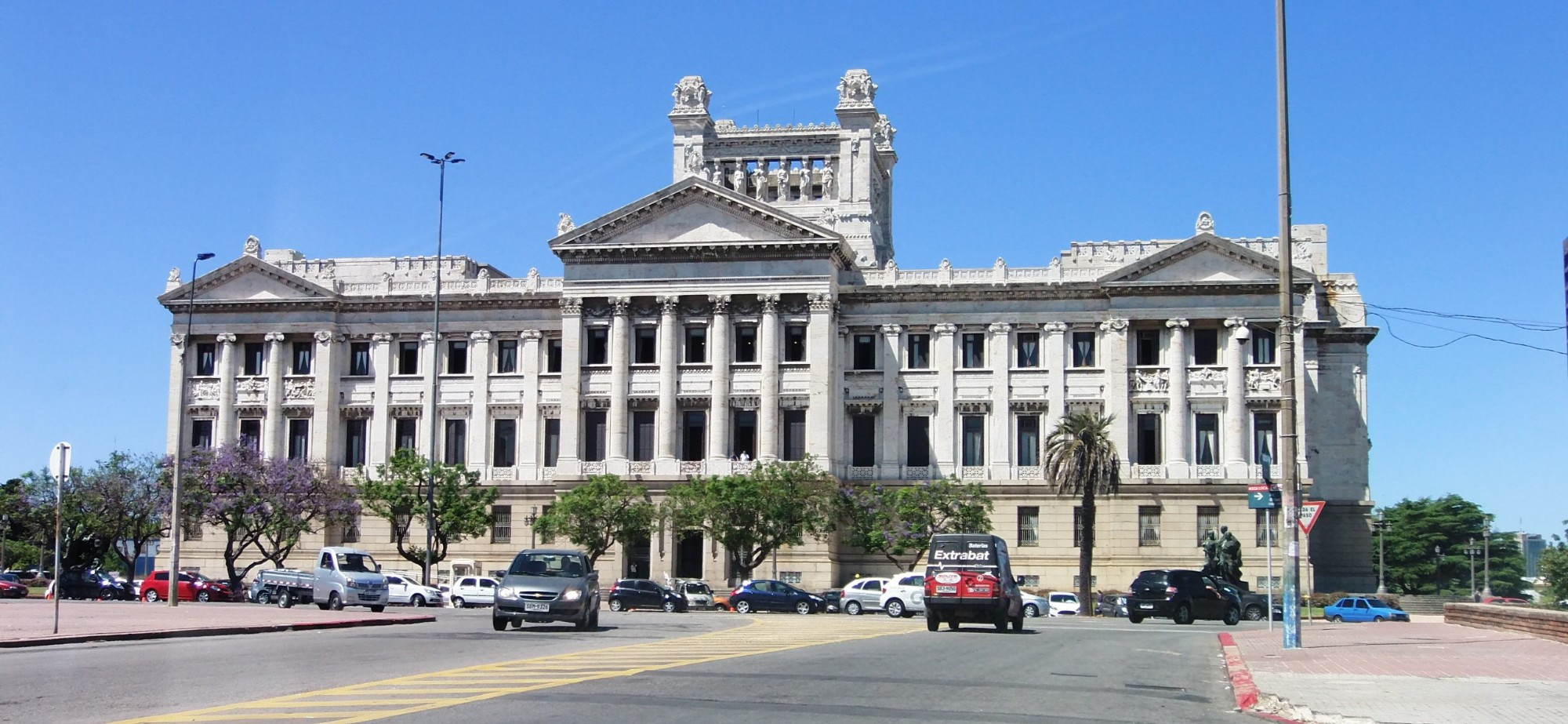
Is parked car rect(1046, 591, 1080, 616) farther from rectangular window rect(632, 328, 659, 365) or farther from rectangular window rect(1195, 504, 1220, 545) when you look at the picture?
rectangular window rect(632, 328, 659, 365)

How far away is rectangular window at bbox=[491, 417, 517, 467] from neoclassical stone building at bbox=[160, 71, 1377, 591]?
13 cm

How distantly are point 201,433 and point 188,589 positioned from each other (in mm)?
22258

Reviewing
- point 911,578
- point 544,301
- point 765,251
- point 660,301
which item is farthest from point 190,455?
point 911,578

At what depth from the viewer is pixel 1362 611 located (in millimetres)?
63188

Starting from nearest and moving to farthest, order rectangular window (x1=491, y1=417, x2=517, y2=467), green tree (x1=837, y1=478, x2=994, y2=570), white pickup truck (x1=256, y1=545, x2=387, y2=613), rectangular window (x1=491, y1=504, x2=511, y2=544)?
white pickup truck (x1=256, y1=545, x2=387, y2=613)
green tree (x1=837, y1=478, x2=994, y2=570)
rectangular window (x1=491, y1=504, x2=511, y2=544)
rectangular window (x1=491, y1=417, x2=517, y2=467)

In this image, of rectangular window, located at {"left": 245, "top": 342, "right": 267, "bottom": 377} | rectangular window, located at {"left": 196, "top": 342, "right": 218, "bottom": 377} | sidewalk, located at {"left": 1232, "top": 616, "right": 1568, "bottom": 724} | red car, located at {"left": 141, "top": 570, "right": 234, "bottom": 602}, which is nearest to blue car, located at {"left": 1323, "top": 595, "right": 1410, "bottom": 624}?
sidewalk, located at {"left": 1232, "top": 616, "right": 1568, "bottom": 724}

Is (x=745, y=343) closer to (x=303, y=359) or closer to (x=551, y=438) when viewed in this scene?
(x=551, y=438)

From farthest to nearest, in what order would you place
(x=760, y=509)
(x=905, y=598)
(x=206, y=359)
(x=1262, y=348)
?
(x=206, y=359), (x=1262, y=348), (x=760, y=509), (x=905, y=598)

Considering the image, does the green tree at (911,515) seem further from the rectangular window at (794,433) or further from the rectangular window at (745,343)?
the rectangular window at (745,343)

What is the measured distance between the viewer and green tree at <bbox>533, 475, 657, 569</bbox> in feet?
235

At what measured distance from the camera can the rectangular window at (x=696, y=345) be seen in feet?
254

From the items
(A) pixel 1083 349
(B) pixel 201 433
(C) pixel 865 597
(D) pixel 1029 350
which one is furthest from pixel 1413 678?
(B) pixel 201 433

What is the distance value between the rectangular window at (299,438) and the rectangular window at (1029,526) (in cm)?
3534

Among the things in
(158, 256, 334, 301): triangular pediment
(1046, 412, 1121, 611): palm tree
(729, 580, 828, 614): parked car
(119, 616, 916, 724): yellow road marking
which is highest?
(158, 256, 334, 301): triangular pediment
